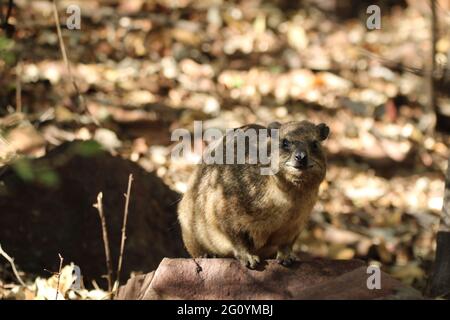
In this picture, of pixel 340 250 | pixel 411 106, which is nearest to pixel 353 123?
pixel 411 106

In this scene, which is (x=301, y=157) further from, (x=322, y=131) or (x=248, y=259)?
(x=248, y=259)

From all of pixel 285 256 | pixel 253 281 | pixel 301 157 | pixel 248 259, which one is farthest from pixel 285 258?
pixel 301 157

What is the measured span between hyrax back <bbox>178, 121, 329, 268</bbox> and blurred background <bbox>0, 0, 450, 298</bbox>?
2368 millimetres

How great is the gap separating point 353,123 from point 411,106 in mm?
1192

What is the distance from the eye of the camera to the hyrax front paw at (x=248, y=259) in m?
5.16

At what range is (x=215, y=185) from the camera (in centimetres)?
551

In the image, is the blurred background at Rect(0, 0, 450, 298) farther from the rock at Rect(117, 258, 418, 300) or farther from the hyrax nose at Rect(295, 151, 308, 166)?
the hyrax nose at Rect(295, 151, 308, 166)

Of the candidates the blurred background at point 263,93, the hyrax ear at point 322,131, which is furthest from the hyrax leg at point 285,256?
the blurred background at point 263,93

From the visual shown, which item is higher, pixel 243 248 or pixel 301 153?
pixel 301 153

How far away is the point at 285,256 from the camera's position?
5301 mm

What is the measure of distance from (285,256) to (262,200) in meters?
0.46

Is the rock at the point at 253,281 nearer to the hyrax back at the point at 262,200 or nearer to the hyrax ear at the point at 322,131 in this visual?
the hyrax back at the point at 262,200

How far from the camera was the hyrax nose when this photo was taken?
4949 millimetres
